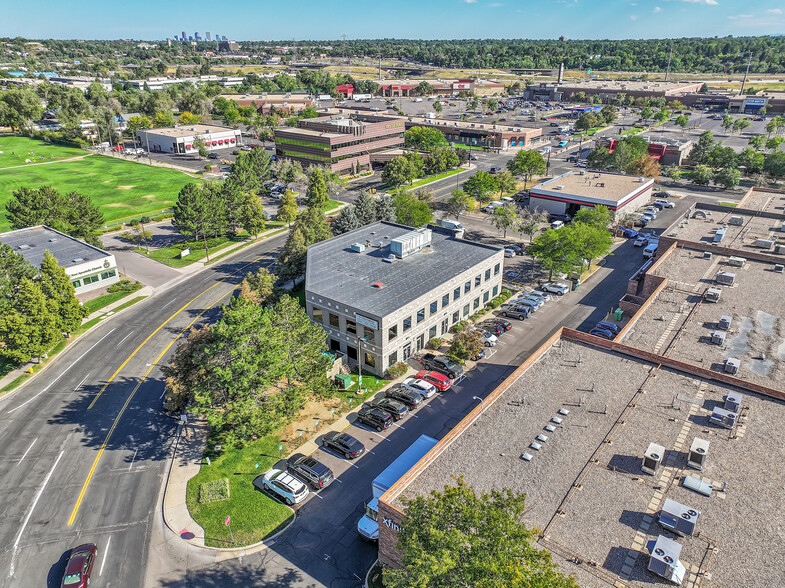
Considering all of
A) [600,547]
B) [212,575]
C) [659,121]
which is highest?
[659,121]

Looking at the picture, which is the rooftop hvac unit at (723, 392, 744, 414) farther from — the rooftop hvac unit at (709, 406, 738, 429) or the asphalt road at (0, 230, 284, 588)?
the asphalt road at (0, 230, 284, 588)

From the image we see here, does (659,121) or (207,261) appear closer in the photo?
(207,261)

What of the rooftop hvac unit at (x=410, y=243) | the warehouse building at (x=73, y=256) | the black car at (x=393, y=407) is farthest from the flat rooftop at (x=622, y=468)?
the warehouse building at (x=73, y=256)

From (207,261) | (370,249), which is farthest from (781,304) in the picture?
(207,261)

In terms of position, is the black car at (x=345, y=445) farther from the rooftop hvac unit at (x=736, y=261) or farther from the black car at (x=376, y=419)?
the rooftop hvac unit at (x=736, y=261)

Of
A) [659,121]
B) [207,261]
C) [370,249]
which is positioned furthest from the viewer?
[659,121]

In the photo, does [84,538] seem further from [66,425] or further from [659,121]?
[659,121]
